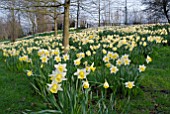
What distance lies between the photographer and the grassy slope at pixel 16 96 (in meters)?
3.02

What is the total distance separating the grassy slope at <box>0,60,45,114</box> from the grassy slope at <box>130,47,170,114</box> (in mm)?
1348

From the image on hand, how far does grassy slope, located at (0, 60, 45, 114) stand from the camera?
9.92 ft

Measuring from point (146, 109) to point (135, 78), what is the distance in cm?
50

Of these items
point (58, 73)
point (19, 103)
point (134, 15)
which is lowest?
point (19, 103)

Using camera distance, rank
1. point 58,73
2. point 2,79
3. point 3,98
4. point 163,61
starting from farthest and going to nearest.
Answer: point 163,61, point 2,79, point 3,98, point 58,73

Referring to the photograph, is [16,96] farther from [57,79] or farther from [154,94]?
[154,94]

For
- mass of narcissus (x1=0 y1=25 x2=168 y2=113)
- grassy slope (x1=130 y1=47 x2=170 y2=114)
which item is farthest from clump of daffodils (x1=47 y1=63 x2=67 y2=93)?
grassy slope (x1=130 y1=47 x2=170 y2=114)

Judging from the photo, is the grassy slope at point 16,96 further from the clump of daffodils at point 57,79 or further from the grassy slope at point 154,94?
the grassy slope at point 154,94

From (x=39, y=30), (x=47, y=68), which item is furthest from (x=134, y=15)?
(x=47, y=68)

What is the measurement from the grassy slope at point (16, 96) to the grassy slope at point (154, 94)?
135cm

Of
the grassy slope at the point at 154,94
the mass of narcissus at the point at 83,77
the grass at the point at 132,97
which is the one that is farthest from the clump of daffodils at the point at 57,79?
the grassy slope at the point at 154,94

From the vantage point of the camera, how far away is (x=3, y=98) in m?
3.47

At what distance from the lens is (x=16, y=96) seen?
356 cm

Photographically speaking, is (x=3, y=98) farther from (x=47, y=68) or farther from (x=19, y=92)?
(x=47, y=68)
